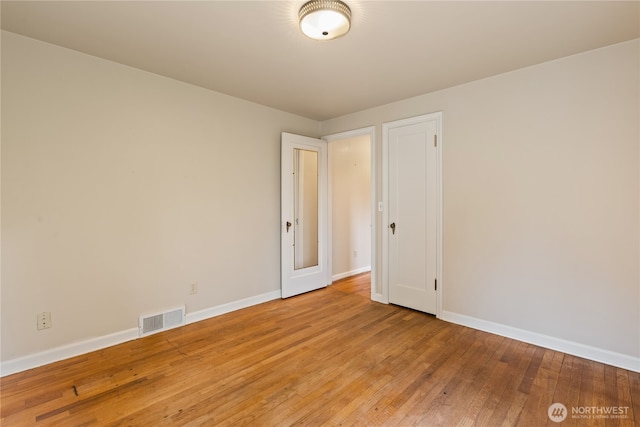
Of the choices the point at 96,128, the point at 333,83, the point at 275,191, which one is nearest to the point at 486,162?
the point at 333,83

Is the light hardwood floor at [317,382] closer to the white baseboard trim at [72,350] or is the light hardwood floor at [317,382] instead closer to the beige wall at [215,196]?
the white baseboard trim at [72,350]

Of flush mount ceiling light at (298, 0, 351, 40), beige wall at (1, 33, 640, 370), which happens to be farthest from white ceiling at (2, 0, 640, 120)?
beige wall at (1, 33, 640, 370)

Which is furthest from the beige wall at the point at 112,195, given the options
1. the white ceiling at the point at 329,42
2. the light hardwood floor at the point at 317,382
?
the light hardwood floor at the point at 317,382

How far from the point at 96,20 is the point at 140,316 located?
2.44 m

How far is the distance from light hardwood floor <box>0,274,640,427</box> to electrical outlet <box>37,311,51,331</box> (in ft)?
1.06

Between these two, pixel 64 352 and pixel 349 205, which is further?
pixel 349 205

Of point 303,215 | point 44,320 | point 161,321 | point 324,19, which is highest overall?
point 324,19

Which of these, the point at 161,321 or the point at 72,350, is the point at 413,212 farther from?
the point at 72,350

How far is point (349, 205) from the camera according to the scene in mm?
5062

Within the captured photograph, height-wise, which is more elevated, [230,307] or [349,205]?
[349,205]

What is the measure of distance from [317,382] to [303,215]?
244cm

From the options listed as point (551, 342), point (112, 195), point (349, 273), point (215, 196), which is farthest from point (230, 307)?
point (551, 342)

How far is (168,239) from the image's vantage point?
2.95 m

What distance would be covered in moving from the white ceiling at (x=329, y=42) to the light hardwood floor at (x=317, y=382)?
2.51 meters
